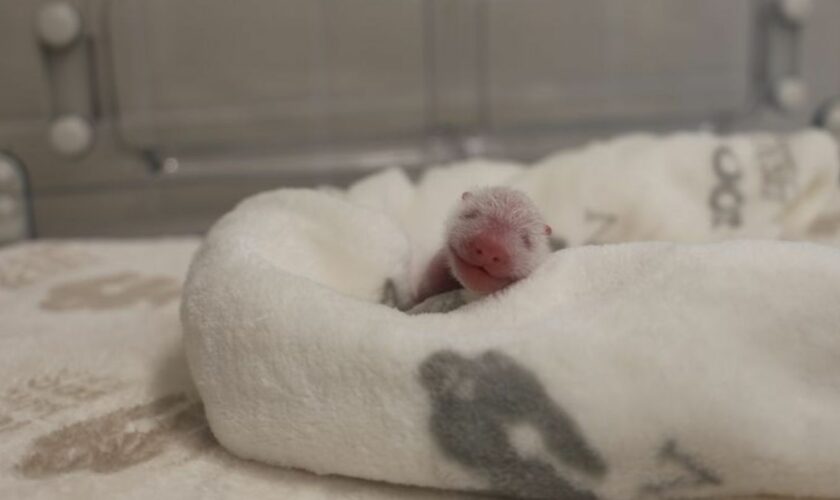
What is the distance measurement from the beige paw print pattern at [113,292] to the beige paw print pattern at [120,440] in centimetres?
32

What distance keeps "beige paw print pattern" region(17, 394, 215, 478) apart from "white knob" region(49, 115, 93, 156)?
2.62ft

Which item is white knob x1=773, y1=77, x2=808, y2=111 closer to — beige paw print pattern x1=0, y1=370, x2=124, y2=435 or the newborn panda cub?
the newborn panda cub

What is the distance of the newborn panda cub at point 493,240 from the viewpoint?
58 centimetres

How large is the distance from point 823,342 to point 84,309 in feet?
2.44

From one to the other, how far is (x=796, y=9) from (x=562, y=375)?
124 centimetres

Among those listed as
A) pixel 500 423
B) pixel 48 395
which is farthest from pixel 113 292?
pixel 500 423

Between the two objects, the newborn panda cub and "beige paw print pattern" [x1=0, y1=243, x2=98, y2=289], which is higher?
the newborn panda cub

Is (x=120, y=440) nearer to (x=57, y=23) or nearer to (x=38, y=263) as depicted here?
(x=38, y=263)

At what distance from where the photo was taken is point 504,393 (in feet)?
1.66

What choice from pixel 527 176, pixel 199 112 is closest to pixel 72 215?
pixel 199 112

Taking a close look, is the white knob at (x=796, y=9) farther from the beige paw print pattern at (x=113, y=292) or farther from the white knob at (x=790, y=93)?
the beige paw print pattern at (x=113, y=292)

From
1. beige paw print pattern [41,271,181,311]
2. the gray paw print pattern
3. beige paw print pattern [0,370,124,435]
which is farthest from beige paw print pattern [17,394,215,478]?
beige paw print pattern [41,271,181,311]

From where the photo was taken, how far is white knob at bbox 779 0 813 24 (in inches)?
59.3

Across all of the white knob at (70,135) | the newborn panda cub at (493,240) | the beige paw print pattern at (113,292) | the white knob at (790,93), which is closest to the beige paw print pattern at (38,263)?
the beige paw print pattern at (113,292)
